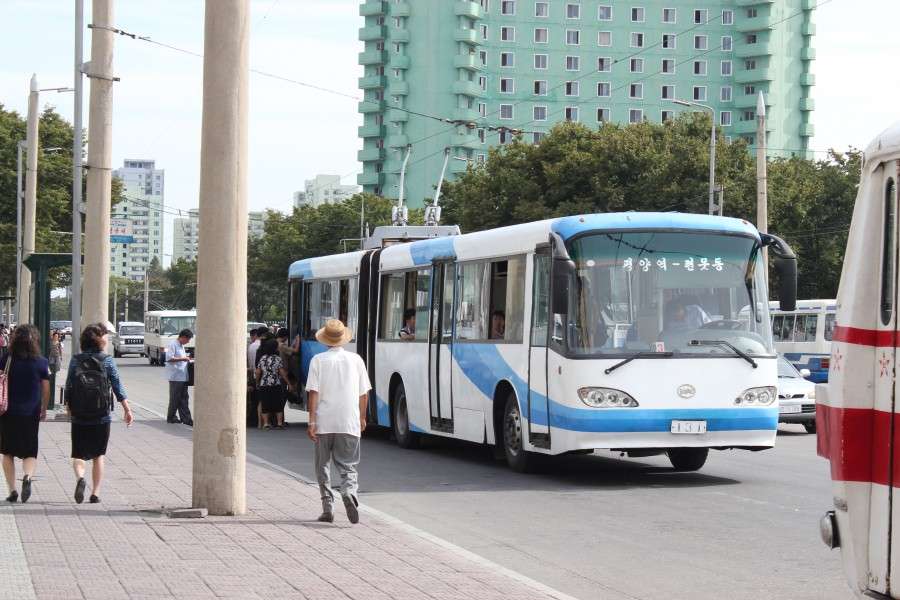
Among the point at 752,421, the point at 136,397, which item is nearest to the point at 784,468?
the point at 752,421

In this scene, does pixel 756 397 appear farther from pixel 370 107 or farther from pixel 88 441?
pixel 370 107

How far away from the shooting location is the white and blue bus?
43.0 meters

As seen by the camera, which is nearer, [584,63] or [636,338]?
[636,338]

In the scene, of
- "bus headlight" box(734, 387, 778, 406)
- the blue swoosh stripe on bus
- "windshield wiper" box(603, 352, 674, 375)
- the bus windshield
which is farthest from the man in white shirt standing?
"bus headlight" box(734, 387, 778, 406)

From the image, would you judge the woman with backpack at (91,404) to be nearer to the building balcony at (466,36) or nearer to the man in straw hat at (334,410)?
the man in straw hat at (334,410)

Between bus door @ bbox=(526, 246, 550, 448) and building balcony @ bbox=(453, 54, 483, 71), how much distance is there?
4222 inches

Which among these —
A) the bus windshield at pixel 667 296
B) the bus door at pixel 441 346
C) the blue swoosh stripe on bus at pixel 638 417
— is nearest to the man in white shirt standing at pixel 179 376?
the bus door at pixel 441 346

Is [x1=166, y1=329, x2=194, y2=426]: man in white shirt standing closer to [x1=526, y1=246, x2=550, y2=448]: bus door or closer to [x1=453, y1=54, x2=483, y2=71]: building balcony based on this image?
[x1=526, y1=246, x2=550, y2=448]: bus door

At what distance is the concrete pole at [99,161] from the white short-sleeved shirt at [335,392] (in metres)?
10.4

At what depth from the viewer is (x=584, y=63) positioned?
127 meters

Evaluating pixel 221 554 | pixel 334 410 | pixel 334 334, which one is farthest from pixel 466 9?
pixel 221 554

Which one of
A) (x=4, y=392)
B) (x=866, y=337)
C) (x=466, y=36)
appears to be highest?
(x=466, y=36)

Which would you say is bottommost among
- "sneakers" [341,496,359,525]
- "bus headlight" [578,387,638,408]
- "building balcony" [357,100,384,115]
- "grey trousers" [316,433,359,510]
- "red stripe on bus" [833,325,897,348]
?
"sneakers" [341,496,359,525]

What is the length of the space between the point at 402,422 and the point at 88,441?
9.09 meters
